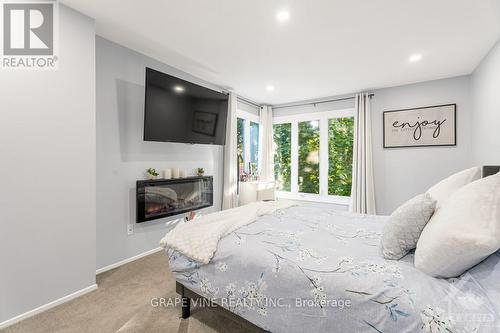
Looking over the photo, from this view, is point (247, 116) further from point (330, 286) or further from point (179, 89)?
point (330, 286)

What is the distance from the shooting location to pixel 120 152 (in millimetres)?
2664

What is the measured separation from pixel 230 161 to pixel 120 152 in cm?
185

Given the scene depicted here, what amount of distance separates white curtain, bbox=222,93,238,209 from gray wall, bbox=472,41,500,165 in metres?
3.41

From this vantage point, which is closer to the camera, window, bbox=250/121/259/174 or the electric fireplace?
the electric fireplace

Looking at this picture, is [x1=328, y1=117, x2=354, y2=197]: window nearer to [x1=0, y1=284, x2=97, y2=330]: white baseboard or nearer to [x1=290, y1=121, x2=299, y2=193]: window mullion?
[x1=290, y1=121, x2=299, y2=193]: window mullion

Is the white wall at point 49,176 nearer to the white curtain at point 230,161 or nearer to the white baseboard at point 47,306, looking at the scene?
the white baseboard at point 47,306

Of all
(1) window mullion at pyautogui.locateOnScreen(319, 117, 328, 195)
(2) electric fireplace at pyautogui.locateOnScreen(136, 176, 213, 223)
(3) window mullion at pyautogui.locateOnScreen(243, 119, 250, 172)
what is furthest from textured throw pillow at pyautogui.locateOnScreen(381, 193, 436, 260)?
(3) window mullion at pyautogui.locateOnScreen(243, 119, 250, 172)

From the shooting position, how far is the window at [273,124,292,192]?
5.20m

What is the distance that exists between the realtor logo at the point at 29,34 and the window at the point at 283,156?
4.11 m

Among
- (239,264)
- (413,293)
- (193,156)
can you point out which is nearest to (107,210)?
(193,156)

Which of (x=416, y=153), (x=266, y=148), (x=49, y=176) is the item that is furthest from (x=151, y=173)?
(x=416, y=153)

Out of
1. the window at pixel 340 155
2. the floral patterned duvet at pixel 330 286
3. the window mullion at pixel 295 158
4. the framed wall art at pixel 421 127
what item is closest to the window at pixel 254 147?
the window mullion at pixel 295 158

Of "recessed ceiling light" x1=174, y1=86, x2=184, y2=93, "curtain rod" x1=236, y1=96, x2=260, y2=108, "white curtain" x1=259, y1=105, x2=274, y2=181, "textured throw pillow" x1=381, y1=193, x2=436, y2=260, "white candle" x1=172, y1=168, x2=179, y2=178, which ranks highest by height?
"curtain rod" x1=236, y1=96, x2=260, y2=108

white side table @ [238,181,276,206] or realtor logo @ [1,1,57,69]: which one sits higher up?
realtor logo @ [1,1,57,69]
